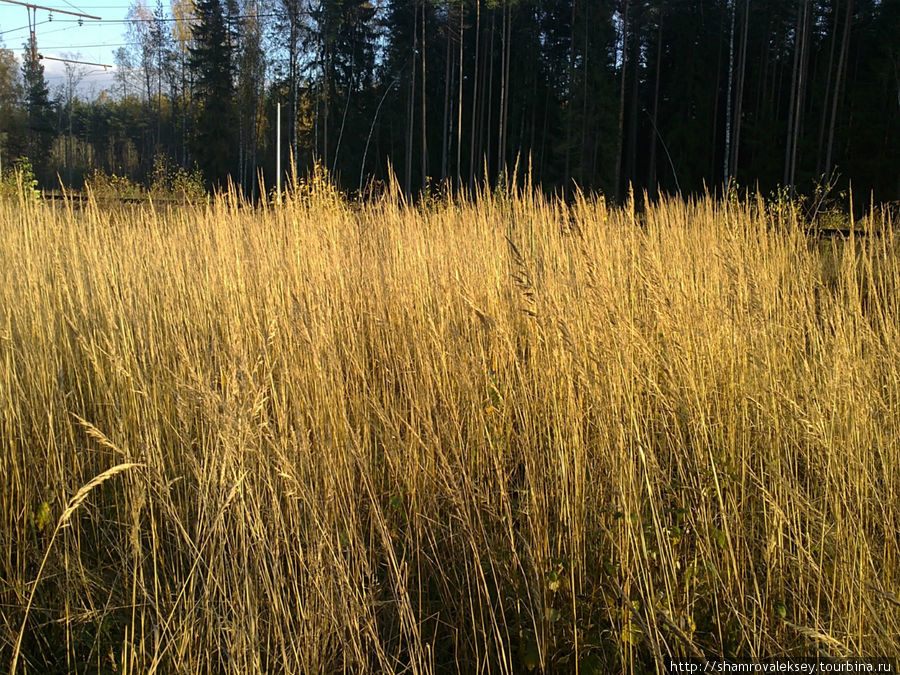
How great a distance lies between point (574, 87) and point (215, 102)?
1929cm

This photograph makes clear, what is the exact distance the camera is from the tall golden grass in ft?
4.71

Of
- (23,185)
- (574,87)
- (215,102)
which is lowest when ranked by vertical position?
(23,185)

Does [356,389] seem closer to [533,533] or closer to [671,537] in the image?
[533,533]

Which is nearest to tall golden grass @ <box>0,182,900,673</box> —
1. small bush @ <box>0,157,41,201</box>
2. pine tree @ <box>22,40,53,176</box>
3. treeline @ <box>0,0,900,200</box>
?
small bush @ <box>0,157,41,201</box>

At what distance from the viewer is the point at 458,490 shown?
1626 mm

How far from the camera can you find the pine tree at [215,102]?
107 ft

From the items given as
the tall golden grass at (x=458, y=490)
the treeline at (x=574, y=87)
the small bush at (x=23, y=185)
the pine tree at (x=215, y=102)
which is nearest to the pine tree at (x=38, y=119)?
the treeline at (x=574, y=87)

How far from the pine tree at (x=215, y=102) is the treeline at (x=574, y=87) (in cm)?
8

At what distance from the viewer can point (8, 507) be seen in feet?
6.61

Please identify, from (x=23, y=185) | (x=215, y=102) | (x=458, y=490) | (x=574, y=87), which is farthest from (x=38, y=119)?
(x=458, y=490)

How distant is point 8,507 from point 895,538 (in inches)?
105

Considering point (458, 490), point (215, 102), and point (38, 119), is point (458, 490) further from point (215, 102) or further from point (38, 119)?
point (38, 119)

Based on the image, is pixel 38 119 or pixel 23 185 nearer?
pixel 23 185

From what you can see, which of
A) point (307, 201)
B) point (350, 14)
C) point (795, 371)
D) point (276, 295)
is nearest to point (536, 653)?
point (795, 371)
